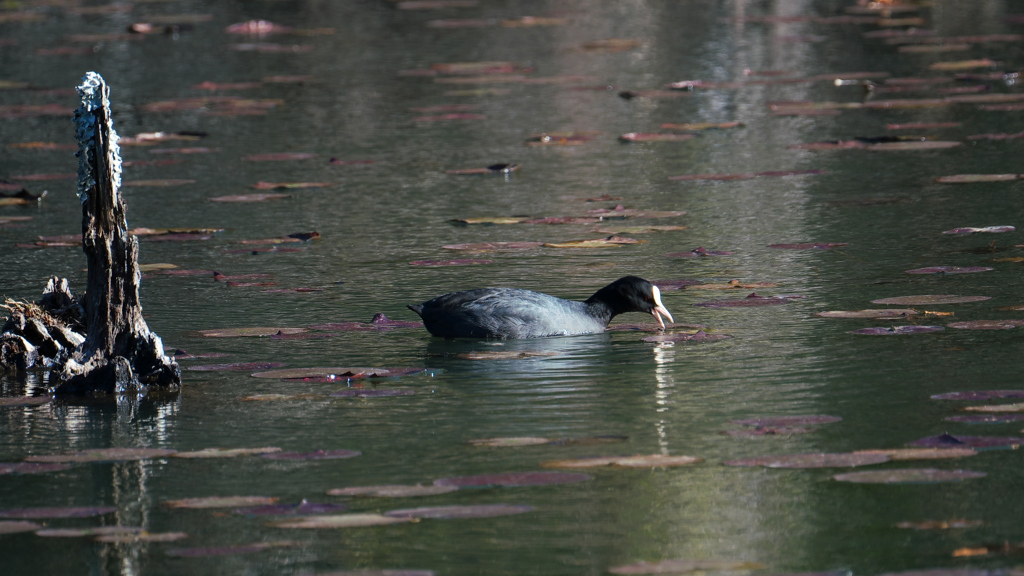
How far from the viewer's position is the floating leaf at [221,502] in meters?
4.56

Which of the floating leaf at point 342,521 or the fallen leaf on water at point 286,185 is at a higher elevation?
the fallen leaf on water at point 286,185

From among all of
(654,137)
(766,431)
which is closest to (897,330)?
(766,431)

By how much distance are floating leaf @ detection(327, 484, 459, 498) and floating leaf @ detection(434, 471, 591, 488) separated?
0.04 m

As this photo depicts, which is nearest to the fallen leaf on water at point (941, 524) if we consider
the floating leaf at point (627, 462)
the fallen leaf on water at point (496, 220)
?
the floating leaf at point (627, 462)

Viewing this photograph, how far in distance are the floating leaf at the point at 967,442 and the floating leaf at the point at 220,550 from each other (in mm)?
1911

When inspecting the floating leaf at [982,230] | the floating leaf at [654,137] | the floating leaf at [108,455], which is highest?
the floating leaf at [654,137]

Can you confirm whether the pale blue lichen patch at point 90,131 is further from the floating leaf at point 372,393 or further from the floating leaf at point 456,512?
the floating leaf at point 456,512

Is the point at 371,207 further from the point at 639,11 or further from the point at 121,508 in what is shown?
the point at 639,11

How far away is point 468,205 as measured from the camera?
9.88 m

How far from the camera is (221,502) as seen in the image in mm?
4578

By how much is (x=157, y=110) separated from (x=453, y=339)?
7637 mm

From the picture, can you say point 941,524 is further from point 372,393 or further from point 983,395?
point 372,393

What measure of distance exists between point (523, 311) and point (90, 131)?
1913 mm

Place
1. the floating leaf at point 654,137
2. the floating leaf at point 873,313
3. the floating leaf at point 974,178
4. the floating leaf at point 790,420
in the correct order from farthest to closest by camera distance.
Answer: the floating leaf at point 654,137
the floating leaf at point 974,178
the floating leaf at point 873,313
the floating leaf at point 790,420
